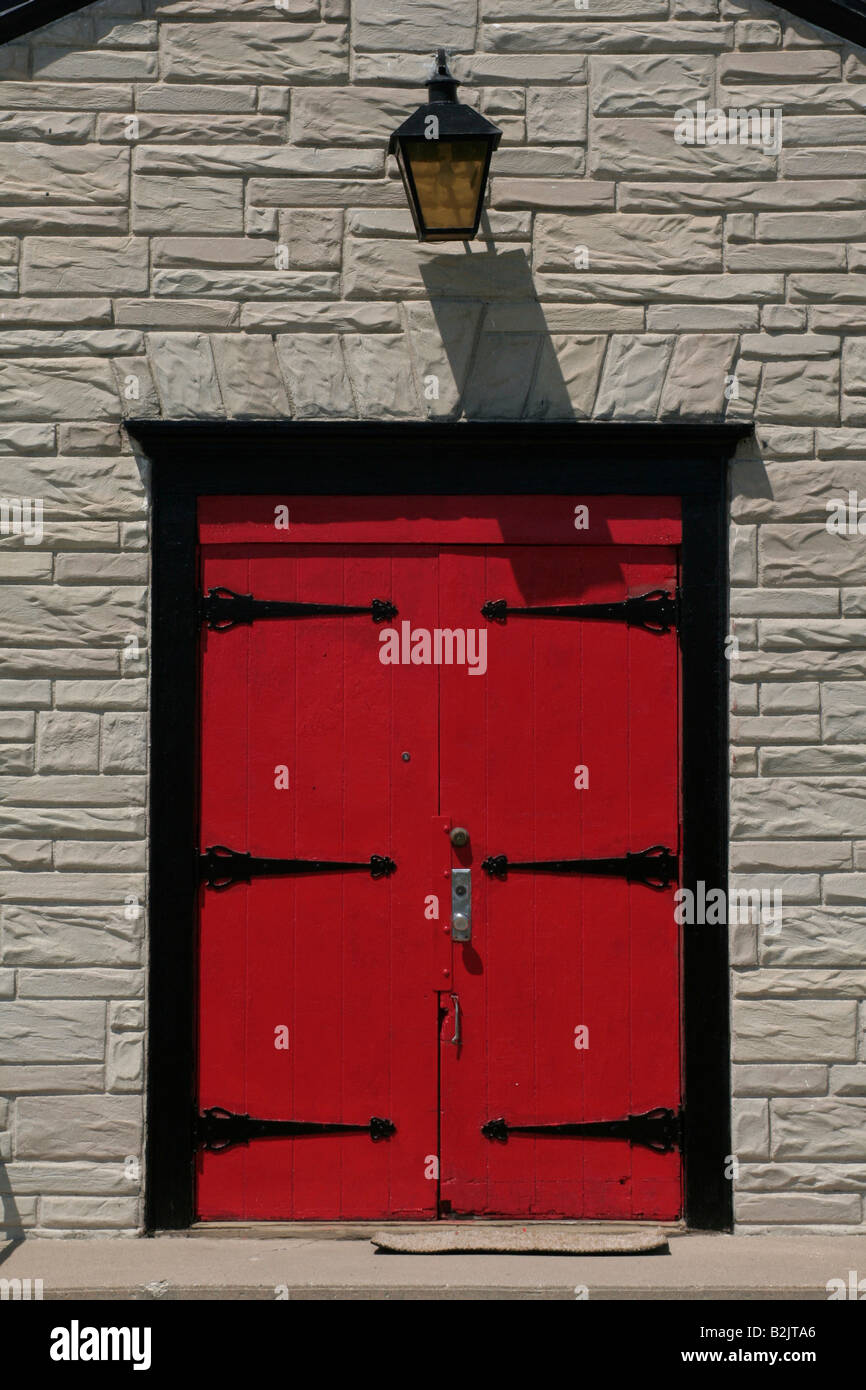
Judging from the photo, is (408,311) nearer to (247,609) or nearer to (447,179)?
(447,179)

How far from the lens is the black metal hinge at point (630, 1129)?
14.9ft

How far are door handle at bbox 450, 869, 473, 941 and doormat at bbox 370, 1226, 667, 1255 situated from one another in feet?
3.20

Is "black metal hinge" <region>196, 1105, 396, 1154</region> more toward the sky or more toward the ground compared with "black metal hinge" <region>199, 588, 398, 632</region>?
more toward the ground

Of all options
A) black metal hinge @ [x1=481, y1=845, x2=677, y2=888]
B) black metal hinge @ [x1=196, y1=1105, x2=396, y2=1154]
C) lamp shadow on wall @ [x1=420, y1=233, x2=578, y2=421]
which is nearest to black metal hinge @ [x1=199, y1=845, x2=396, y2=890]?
black metal hinge @ [x1=481, y1=845, x2=677, y2=888]

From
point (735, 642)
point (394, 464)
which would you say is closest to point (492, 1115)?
point (735, 642)

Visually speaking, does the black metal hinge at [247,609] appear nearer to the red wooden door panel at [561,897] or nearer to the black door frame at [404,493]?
the black door frame at [404,493]

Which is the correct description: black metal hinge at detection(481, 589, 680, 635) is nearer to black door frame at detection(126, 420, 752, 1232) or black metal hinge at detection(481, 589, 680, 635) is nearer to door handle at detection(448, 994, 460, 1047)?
black door frame at detection(126, 420, 752, 1232)

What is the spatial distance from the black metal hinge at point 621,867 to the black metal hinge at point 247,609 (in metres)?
0.99

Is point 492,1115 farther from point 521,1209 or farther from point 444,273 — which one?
point 444,273

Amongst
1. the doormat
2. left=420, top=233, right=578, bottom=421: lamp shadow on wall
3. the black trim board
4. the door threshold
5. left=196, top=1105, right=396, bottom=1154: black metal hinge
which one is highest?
the black trim board

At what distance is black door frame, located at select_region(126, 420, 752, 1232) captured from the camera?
4535 mm

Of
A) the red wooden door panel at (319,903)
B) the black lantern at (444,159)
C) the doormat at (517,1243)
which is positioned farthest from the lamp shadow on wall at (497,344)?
the doormat at (517,1243)

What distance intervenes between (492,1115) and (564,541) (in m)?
2.03

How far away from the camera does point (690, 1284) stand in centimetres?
400
